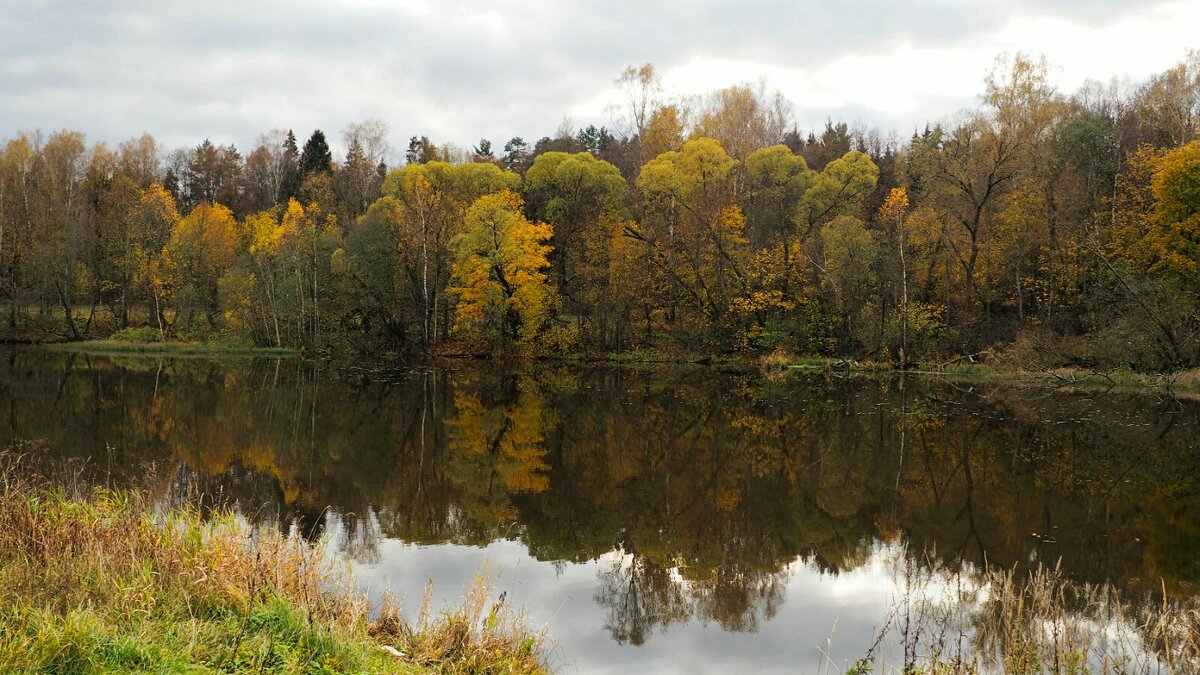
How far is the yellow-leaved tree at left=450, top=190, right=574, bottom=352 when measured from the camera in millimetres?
46094

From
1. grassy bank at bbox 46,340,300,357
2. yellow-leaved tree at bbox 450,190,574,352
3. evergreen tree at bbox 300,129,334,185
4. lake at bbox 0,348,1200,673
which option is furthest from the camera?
evergreen tree at bbox 300,129,334,185

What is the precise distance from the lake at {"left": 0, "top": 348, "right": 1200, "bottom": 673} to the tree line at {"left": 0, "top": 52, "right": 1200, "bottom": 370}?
11434 mm

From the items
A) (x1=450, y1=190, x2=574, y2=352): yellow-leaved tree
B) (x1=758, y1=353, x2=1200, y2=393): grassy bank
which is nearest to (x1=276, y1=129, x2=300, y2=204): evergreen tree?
(x1=450, y1=190, x2=574, y2=352): yellow-leaved tree

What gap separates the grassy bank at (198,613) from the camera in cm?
590

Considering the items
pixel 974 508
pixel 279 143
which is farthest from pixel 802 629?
pixel 279 143

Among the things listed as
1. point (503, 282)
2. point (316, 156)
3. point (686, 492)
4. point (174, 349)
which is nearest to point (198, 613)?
point (686, 492)

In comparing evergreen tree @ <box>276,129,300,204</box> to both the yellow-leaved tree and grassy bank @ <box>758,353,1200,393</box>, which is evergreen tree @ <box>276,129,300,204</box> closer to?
the yellow-leaved tree

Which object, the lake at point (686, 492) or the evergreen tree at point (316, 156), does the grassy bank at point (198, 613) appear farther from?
the evergreen tree at point (316, 156)

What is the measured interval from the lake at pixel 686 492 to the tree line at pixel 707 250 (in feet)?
37.5

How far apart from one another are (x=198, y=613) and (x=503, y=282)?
1615 inches

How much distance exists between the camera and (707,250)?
47500 mm

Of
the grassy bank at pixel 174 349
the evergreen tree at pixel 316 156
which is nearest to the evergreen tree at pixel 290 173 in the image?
the evergreen tree at pixel 316 156

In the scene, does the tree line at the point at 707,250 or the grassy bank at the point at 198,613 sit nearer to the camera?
the grassy bank at the point at 198,613

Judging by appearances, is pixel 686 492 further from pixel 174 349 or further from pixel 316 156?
pixel 316 156
